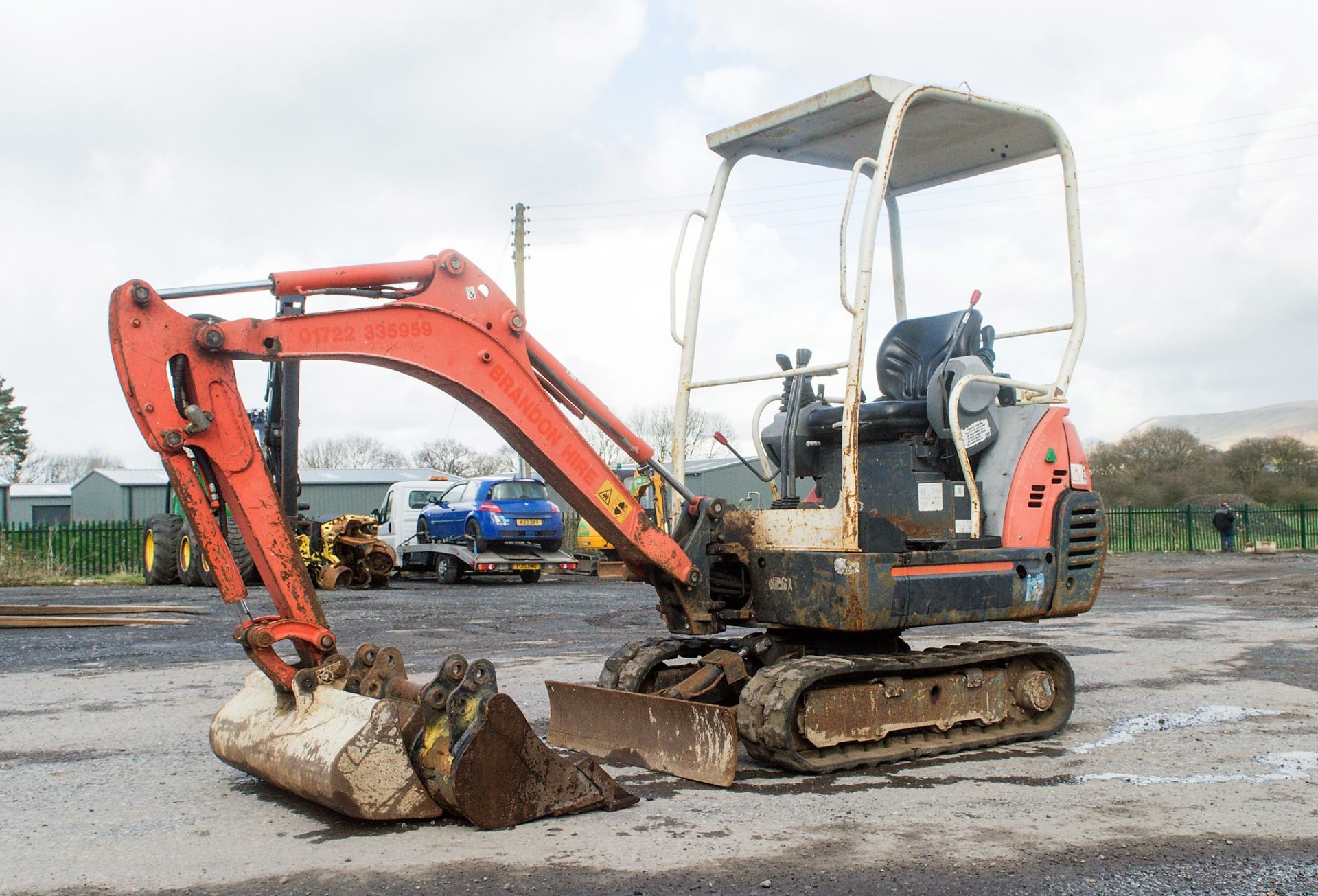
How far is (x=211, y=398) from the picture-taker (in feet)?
18.1

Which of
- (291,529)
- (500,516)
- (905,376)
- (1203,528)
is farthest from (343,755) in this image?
(1203,528)

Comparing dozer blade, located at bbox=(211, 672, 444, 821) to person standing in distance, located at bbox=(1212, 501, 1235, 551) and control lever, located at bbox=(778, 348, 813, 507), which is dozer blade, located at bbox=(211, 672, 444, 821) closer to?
control lever, located at bbox=(778, 348, 813, 507)

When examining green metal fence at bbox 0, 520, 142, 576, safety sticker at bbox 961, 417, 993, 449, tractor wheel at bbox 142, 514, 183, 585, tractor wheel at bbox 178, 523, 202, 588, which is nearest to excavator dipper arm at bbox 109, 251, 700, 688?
safety sticker at bbox 961, 417, 993, 449

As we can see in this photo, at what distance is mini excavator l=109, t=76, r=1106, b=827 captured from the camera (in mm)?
5324

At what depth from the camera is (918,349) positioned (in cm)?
756

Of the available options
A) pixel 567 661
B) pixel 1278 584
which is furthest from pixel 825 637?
pixel 1278 584

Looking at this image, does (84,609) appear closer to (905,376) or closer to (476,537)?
(476,537)

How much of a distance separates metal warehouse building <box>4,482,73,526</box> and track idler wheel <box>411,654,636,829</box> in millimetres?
58816

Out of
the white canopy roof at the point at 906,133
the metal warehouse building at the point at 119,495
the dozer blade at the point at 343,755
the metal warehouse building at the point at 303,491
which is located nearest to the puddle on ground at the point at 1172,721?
the white canopy roof at the point at 906,133

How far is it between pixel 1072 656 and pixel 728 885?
7717mm

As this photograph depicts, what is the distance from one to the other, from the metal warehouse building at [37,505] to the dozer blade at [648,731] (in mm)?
57633

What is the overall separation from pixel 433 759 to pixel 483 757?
0.26 m

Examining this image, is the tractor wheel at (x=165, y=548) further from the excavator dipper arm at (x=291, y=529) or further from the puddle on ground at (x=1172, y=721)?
the puddle on ground at (x=1172, y=721)

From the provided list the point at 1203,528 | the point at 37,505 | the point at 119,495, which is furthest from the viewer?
the point at 37,505
